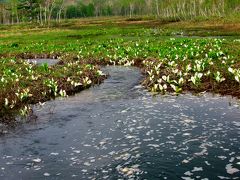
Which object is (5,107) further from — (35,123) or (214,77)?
(214,77)

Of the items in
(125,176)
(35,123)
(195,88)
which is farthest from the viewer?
(195,88)

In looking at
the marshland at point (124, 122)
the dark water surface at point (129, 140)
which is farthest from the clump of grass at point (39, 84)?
the dark water surface at point (129, 140)

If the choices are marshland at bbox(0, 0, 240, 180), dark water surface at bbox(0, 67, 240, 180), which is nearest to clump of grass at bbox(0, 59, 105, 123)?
marshland at bbox(0, 0, 240, 180)

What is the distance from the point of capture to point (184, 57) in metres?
28.3

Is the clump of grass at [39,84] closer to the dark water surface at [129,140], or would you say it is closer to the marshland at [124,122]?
the marshland at [124,122]

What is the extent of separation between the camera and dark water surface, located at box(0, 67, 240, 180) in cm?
1134

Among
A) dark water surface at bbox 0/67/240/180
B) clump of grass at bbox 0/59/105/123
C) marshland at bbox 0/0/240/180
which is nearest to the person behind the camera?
dark water surface at bbox 0/67/240/180

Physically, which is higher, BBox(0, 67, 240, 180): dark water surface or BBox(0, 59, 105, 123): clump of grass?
BBox(0, 59, 105, 123): clump of grass

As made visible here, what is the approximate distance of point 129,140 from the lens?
45.7ft

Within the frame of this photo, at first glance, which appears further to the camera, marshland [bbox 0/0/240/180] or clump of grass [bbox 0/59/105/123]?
clump of grass [bbox 0/59/105/123]

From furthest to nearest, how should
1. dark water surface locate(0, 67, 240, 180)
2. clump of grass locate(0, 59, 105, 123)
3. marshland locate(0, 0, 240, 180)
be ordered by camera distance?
1. clump of grass locate(0, 59, 105, 123)
2. marshland locate(0, 0, 240, 180)
3. dark water surface locate(0, 67, 240, 180)

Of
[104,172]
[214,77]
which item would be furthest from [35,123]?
[214,77]

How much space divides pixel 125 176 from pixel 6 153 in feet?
14.8

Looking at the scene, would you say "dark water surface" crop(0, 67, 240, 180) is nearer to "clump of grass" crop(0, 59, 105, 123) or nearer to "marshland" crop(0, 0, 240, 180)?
"marshland" crop(0, 0, 240, 180)
